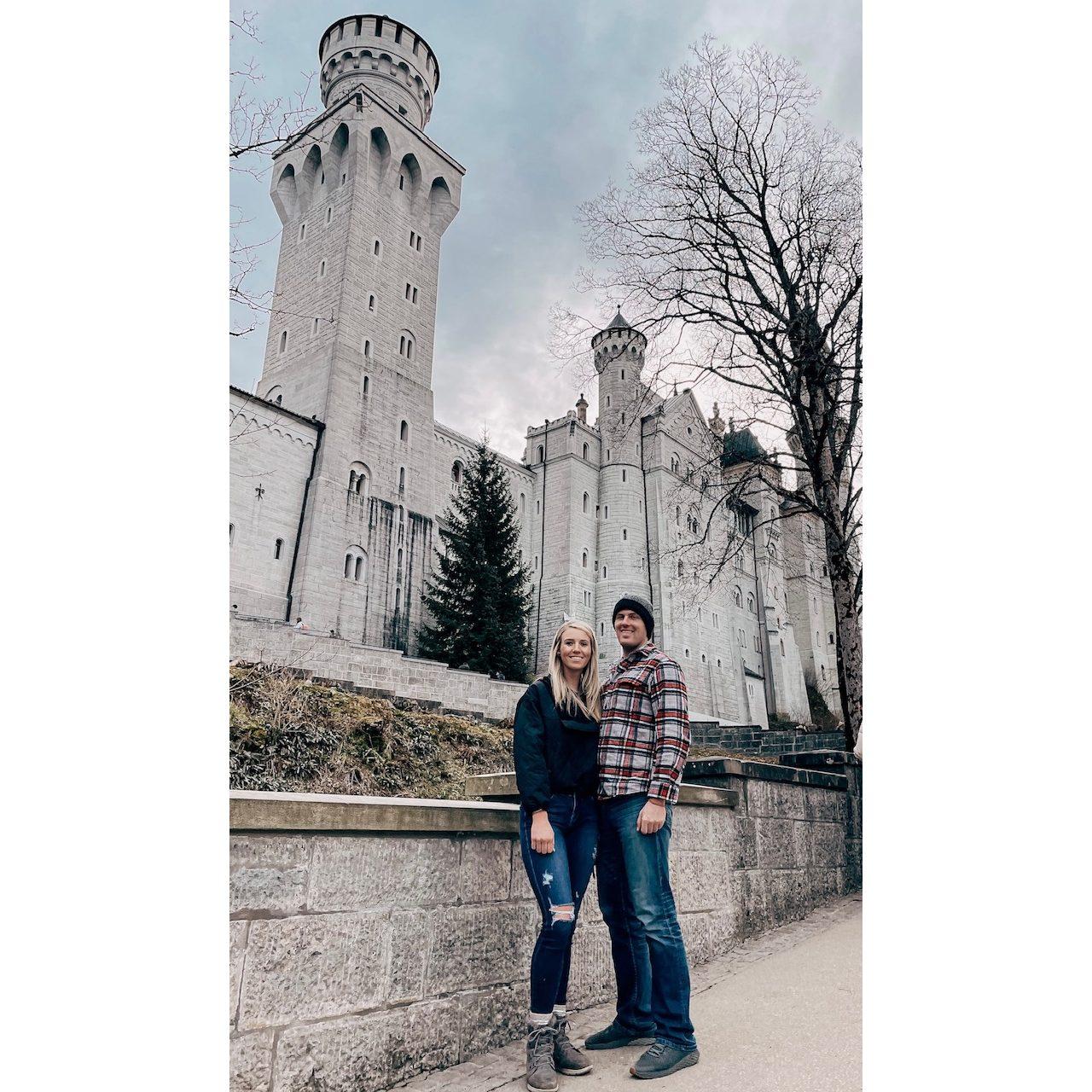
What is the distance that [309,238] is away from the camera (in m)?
23.7

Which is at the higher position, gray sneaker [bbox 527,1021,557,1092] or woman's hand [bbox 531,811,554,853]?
woman's hand [bbox 531,811,554,853]

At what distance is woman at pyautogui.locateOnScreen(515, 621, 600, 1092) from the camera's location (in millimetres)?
2221

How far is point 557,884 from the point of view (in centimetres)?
225

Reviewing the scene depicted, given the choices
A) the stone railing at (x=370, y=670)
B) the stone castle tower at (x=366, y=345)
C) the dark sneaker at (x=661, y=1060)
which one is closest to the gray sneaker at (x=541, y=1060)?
the dark sneaker at (x=661, y=1060)

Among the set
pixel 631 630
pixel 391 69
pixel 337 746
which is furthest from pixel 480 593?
pixel 631 630

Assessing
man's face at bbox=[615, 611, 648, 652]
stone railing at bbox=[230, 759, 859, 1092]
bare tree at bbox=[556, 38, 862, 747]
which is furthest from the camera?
bare tree at bbox=[556, 38, 862, 747]

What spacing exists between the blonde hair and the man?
55 mm

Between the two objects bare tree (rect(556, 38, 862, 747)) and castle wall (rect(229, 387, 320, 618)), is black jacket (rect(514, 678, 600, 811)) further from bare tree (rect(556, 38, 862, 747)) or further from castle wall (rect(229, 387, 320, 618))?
castle wall (rect(229, 387, 320, 618))

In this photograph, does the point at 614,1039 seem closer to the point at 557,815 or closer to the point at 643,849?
the point at 643,849

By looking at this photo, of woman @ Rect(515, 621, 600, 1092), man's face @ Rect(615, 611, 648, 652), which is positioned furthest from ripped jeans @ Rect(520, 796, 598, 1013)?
man's face @ Rect(615, 611, 648, 652)
